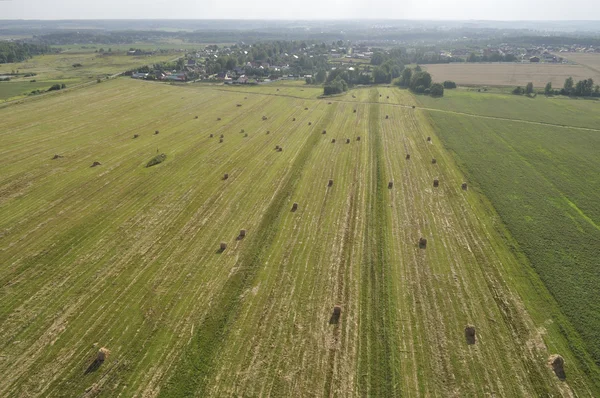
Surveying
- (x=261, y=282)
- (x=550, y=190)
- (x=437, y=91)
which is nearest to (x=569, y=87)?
(x=437, y=91)

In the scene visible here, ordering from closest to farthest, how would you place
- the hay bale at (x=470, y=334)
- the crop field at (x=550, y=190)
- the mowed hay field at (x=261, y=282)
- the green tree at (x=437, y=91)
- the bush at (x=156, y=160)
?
the mowed hay field at (x=261, y=282) < the hay bale at (x=470, y=334) < the crop field at (x=550, y=190) < the bush at (x=156, y=160) < the green tree at (x=437, y=91)

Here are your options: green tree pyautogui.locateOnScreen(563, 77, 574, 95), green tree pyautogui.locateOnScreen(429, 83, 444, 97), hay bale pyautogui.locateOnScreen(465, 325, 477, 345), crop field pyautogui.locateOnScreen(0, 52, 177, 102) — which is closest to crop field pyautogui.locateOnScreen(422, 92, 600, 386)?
hay bale pyautogui.locateOnScreen(465, 325, 477, 345)

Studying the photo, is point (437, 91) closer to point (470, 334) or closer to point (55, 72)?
point (470, 334)

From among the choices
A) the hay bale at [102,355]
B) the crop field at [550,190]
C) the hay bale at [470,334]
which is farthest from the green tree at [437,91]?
the hay bale at [102,355]

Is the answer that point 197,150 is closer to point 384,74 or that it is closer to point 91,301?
point 91,301

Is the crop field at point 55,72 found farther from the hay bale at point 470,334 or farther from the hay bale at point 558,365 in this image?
the hay bale at point 558,365
